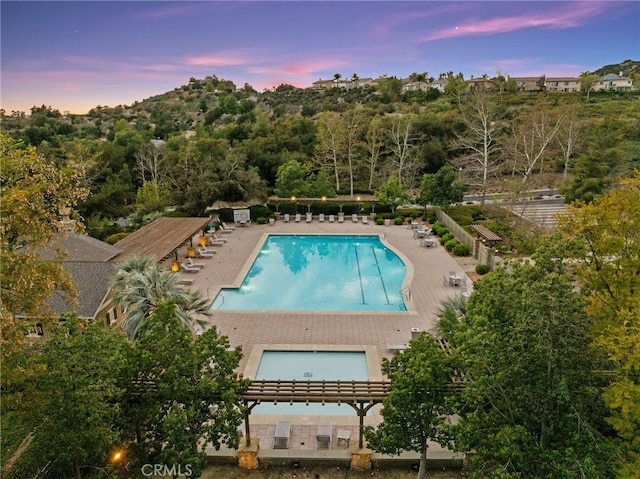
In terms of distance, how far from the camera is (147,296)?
12.6 meters

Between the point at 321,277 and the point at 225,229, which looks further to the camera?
the point at 225,229

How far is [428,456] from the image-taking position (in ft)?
32.0

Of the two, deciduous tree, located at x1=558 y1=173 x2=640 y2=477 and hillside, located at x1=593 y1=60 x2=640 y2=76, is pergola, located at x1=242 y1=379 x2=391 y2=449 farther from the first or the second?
hillside, located at x1=593 y1=60 x2=640 y2=76

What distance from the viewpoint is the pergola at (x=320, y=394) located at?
949 cm

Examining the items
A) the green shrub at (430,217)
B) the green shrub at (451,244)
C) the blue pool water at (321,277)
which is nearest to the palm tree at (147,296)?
the blue pool water at (321,277)

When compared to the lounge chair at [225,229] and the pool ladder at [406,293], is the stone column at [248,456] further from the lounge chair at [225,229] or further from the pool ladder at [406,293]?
the lounge chair at [225,229]

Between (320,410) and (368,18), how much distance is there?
26.5m

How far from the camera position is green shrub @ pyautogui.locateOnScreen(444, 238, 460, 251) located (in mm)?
24366

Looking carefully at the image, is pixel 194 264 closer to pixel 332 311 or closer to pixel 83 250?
pixel 83 250

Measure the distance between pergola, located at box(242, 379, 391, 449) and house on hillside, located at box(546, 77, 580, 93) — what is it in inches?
3384

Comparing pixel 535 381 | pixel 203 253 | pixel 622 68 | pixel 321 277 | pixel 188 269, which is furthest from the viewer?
pixel 622 68

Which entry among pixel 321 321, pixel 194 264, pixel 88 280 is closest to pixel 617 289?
pixel 321 321

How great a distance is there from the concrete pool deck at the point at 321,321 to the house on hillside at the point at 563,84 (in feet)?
236

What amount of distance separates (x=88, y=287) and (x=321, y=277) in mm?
11207
